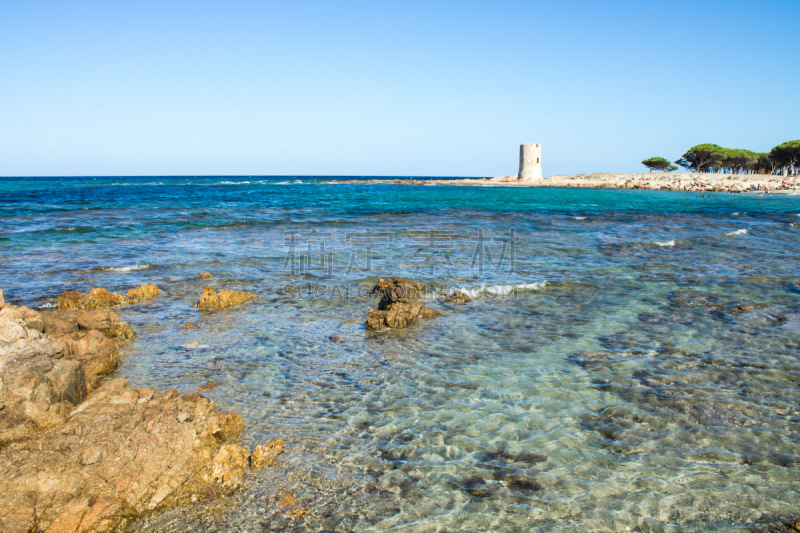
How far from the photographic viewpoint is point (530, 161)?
3415 inches

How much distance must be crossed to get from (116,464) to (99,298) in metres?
6.38

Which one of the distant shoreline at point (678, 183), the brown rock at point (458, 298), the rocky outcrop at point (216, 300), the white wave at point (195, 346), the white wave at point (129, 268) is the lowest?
the white wave at point (195, 346)

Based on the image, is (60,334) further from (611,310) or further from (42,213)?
(42,213)

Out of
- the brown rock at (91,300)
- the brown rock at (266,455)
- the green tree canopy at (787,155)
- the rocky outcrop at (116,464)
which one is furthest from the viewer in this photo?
the green tree canopy at (787,155)

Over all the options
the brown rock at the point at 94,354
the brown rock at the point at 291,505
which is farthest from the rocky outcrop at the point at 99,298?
the brown rock at the point at 291,505

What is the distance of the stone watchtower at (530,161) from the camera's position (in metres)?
85.8

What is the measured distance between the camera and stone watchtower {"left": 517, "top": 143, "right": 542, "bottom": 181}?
85812mm

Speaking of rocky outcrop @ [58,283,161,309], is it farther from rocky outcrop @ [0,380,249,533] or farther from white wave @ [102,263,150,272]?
rocky outcrop @ [0,380,249,533]

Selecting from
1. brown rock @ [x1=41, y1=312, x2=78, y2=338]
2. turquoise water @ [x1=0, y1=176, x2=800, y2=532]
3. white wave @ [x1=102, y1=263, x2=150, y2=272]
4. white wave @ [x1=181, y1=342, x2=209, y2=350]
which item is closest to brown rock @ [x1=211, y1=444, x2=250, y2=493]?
turquoise water @ [x1=0, y1=176, x2=800, y2=532]

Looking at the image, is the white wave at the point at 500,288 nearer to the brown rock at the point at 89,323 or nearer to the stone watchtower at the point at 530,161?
the brown rock at the point at 89,323

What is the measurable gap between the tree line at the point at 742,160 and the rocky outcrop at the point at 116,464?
9047 centimetres

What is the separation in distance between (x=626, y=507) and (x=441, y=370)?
282cm

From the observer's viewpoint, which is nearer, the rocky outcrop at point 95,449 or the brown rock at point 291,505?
the rocky outcrop at point 95,449

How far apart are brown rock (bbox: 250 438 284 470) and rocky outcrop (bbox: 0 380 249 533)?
81mm
